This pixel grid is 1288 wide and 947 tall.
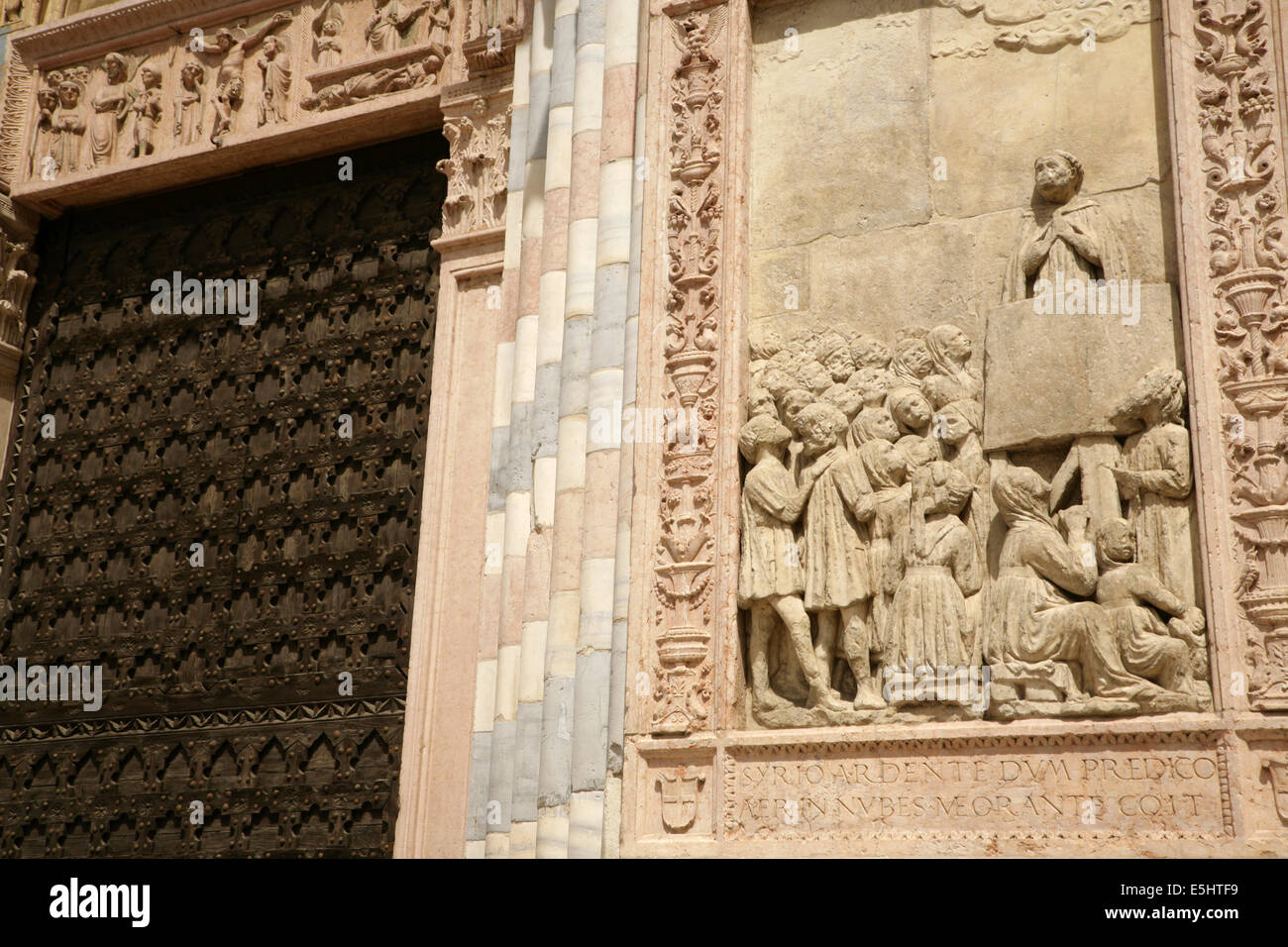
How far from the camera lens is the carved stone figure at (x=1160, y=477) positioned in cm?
689

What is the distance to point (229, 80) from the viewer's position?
10992 mm

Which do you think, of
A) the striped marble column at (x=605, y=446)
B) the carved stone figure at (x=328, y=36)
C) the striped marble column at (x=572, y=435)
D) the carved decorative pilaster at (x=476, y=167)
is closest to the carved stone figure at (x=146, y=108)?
the carved stone figure at (x=328, y=36)

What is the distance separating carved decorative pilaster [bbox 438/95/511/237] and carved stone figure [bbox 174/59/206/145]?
81.9 inches

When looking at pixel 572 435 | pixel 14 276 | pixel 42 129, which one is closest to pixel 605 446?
pixel 572 435

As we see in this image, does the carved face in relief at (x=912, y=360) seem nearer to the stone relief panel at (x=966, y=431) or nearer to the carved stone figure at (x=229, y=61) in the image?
the stone relief panel at (x=966, y=431)

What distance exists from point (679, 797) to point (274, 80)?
585 cm

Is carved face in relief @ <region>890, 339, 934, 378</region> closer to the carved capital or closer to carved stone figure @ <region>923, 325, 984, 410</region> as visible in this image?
carved stone figure @ <region>923, 325, 984, 410</region>

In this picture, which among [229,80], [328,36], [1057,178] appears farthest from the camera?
[229,80]

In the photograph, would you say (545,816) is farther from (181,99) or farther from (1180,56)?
(181,99)

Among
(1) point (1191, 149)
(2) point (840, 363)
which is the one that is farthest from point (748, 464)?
(1) point (1191, 149)

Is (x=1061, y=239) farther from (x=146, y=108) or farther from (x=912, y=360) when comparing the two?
(x=146, y=108)

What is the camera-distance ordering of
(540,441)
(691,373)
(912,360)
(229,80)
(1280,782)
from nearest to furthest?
1. (1280,782)
2. (912,360)
3. (691,373)
4. (540,441)
5. (229,80)

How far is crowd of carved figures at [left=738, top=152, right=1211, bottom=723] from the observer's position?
689 cm

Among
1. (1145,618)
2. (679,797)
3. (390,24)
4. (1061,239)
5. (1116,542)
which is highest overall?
(390,24)
